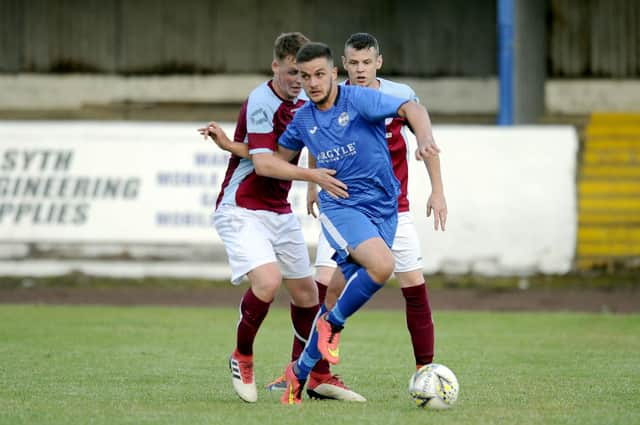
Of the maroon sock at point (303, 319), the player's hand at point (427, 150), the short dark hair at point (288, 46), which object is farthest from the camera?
the maroon sock at point (303, 319)

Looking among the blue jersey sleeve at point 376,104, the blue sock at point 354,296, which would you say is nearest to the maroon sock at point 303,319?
the blue sock at point 354,296

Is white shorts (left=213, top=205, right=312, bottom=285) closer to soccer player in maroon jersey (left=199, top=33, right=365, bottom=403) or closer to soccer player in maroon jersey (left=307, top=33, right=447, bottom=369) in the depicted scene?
soccer player in maroon jersey (left=199, top=33, right=365, bottom=403)

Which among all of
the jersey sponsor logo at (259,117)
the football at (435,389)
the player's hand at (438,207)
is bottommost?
the football at (435,389)

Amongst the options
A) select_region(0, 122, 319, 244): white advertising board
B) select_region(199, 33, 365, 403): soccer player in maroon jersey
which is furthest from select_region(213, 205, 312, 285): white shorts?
select_region(0, 122, 319, 244): white advertising board

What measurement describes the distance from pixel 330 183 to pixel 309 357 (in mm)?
1021

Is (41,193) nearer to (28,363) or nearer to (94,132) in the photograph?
(94,132)

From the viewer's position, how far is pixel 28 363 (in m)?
9.22

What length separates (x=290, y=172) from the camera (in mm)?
7234

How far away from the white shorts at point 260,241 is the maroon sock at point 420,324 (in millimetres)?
724

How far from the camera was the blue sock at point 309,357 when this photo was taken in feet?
23.4

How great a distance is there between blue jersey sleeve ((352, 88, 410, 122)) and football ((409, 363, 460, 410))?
57.3 inches

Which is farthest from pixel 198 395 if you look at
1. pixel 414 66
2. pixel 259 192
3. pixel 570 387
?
pixel 414 66

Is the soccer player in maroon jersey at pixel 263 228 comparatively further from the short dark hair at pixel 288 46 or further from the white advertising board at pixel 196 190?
the white advertising board at pixel 196 190

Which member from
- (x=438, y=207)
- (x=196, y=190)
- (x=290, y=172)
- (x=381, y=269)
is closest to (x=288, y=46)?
(x=290, y=172)
